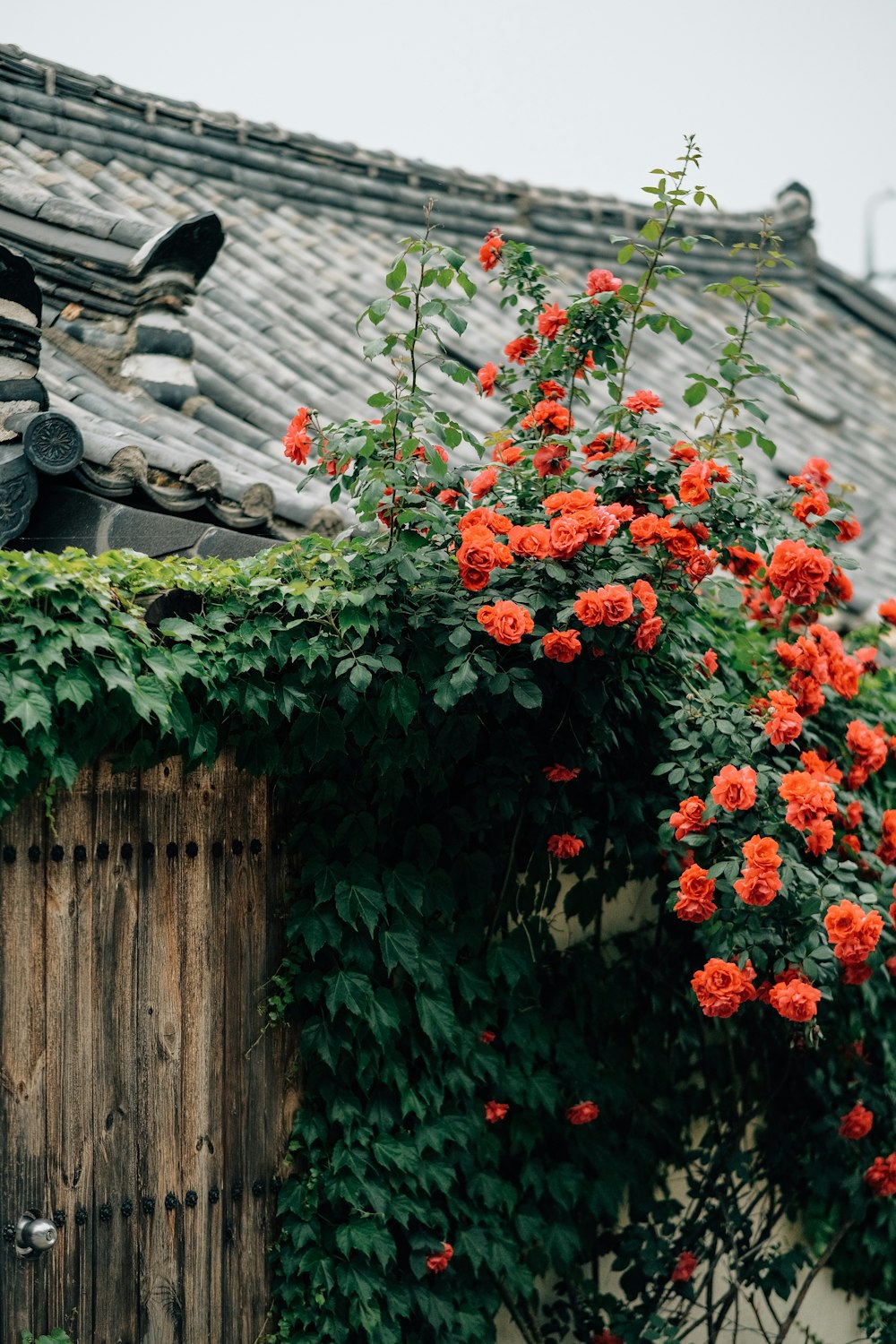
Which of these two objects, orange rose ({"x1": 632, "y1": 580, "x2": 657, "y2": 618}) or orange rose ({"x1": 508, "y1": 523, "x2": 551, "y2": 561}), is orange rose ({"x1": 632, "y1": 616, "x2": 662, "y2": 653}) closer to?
orange rose ({"x1": 632, "y1": 580, "x2": 657, "y2": 618})

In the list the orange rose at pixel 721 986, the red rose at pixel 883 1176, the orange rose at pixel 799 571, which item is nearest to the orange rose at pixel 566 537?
the orange rose at pixel 799 571

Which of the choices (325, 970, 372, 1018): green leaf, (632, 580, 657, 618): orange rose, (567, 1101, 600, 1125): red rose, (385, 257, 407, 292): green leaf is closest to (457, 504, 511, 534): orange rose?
(632, 580, 657, 618): orange rose

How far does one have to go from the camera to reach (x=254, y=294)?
23.8 feet

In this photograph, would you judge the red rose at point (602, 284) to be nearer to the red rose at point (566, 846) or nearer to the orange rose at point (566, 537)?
the orange rose at point (566, 537)

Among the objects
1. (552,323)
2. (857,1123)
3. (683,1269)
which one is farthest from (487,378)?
(683,1269)

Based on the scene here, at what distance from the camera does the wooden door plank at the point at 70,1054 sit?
10.5 feet

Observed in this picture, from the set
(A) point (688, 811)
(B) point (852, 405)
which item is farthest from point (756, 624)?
(B) point (852, 405)

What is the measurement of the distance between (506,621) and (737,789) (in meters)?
0.74

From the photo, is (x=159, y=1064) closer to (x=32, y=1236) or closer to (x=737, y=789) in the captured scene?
(x=32, y=1236)

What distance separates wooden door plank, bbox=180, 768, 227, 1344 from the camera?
11.4 ft

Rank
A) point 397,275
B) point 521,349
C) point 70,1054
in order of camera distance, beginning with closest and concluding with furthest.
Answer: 1. point 70,1054
2. point 397,275
3. point 521,349

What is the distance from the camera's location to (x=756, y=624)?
4773 mm

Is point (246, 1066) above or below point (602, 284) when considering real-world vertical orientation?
below

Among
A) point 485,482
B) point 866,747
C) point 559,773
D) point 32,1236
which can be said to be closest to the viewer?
point 32,1236
